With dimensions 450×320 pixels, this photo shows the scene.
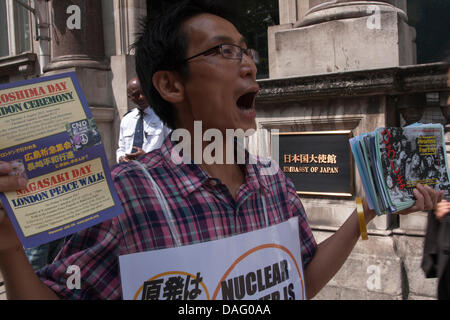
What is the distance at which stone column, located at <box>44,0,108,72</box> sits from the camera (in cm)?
789

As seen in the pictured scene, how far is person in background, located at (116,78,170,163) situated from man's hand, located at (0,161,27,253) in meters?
2.83

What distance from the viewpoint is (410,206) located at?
1.65m

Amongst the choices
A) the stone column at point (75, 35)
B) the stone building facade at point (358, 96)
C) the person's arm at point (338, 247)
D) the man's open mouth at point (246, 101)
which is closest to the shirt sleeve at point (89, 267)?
the man's open mouth at point (246, 101)

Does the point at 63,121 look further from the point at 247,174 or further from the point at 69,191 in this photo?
the point at 247,174

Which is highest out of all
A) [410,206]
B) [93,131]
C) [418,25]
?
[418,25]

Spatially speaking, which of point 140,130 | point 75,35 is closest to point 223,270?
point 140,130

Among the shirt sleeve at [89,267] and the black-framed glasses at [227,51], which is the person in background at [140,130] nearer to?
the black-framed glasses at [227,51]

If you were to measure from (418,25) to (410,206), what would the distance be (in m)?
5.20

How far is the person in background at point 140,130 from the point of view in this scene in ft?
13.1

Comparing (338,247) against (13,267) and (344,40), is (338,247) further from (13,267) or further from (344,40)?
(344,40)

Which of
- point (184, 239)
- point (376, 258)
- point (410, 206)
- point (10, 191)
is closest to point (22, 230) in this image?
point (10, 191)

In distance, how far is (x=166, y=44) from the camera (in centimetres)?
149

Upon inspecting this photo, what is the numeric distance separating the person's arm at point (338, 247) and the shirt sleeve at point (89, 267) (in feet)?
2.79

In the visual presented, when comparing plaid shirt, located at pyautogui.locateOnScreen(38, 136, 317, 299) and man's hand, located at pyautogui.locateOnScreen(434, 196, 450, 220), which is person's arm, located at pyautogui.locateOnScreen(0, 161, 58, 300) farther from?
man's hand, located at pyautogui.locateOnScreen(434, 196, 450, 220)
